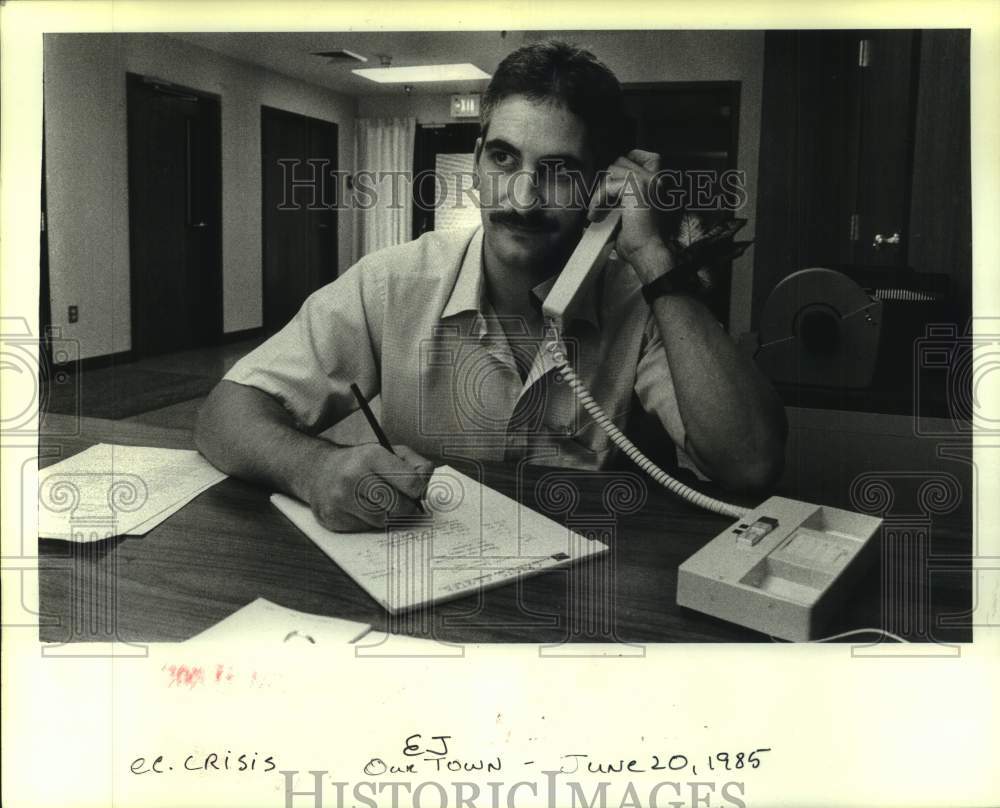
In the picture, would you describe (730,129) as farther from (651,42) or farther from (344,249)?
(344,249)

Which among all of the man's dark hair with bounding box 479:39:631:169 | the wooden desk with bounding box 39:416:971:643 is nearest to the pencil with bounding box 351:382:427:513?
the wooden desk with bounding box 39:416:971:643

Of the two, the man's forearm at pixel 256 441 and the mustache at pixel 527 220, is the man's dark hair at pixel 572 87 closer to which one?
the mustache at pixel 527 220

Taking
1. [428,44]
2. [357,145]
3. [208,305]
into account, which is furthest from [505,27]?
[208,305]

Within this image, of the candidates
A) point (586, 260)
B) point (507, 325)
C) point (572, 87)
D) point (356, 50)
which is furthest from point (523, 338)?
point (356, 50)

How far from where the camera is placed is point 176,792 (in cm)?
113

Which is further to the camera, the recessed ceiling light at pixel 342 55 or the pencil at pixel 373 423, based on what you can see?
the recessed ceiling light at pixel 342 55

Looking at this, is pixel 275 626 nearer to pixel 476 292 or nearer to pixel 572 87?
pixel 476 292

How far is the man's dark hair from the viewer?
1.13m

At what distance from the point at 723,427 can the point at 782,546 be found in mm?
268

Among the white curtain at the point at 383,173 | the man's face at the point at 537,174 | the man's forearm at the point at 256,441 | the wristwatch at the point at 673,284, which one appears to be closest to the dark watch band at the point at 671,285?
the wristwatch at the point at 673,284

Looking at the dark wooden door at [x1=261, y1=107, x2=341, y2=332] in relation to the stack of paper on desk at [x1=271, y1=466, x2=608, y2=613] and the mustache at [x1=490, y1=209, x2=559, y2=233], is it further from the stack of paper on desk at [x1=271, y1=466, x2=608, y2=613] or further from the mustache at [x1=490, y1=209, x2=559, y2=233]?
the stack of paper on desk at [x1=271, y1=466, x2=608, y2=613]

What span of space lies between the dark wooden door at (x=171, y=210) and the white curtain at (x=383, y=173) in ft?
0.70

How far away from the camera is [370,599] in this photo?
83 cm

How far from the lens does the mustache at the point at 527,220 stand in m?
1.16
